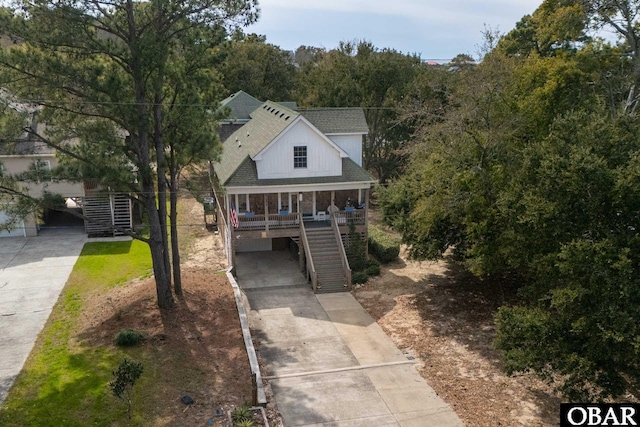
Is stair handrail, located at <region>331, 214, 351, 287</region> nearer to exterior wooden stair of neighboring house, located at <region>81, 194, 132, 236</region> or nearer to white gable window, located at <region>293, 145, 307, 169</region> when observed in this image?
white gable window, located at <region>293, 145, 307, 169</region>

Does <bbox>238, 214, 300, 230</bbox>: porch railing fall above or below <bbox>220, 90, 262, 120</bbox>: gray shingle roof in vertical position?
below

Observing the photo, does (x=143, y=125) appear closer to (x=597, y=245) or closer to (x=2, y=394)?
(x=2, y=394)

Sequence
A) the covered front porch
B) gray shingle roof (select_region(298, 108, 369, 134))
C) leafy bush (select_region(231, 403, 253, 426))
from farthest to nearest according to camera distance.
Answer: gray shingle roof (select_region(298, 108, 369, 134)), the covered front porch, leafy bush (select_region(231, 403, 253, 426))

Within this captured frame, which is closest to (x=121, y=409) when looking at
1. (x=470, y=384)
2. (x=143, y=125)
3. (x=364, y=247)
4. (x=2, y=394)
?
(x=2, y=394)

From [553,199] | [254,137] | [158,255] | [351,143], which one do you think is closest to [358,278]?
[351,143]

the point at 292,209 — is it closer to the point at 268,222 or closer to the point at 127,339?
the point at 268,222

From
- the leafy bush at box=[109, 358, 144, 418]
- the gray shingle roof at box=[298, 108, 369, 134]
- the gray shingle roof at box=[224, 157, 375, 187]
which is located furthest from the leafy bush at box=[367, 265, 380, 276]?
the leafy bush at box=[109, 358, 144, 418]

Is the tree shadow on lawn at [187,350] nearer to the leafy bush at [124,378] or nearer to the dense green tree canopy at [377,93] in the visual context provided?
the leafy bush at [124,378]
